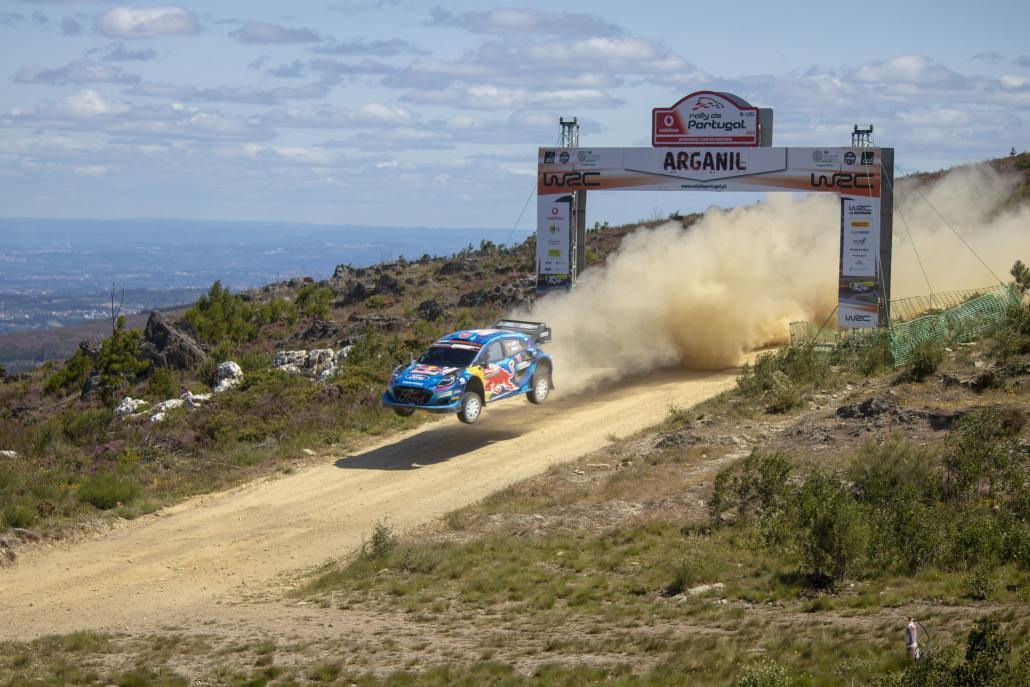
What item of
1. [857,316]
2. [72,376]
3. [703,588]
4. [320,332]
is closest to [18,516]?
[703,588]

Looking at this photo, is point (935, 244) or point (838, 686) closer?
point (838, 686)

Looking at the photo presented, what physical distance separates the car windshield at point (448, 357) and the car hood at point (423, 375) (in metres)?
0.28

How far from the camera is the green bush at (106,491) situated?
19.8 meters

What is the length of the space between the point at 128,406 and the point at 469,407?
13.7 metres

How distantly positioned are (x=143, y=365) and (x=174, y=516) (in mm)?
20258

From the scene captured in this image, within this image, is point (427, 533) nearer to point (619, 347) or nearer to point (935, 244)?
point (619, 347)

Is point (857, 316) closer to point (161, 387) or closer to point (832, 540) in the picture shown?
point (832, 540)

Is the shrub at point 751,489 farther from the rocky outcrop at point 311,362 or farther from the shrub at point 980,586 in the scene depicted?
the rocky outcrop at point 311,362

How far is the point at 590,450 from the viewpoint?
2319cm

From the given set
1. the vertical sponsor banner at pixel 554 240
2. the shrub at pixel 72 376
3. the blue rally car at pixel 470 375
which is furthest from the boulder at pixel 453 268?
the blue rally car at pixel 470 375

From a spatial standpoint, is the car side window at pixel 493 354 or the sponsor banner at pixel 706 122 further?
the sponsor banner at pixel 706 122

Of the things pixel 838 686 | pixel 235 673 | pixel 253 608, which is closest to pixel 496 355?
pixel 253 608

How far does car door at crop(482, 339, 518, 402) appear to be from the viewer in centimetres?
2427

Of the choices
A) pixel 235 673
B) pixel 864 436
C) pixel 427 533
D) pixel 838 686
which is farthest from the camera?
pixel 864 436
